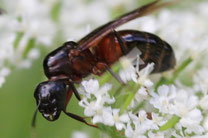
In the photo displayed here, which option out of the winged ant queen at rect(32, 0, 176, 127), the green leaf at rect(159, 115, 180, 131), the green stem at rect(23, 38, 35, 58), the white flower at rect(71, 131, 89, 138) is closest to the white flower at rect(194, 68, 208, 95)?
the winged ant queen at rect(32, 0, 176, 127)

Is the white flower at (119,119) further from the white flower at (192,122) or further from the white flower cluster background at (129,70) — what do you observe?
the white flower at (192,122)

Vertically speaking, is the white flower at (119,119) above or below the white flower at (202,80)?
above

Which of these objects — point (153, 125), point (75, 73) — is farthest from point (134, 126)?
point (75, 73)

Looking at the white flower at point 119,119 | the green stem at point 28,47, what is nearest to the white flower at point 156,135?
the white flower at point 119,119

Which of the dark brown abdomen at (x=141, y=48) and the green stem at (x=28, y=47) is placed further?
the green stem at (x=28, y=47)

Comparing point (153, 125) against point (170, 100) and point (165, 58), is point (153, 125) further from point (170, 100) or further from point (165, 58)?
point (165, 58)

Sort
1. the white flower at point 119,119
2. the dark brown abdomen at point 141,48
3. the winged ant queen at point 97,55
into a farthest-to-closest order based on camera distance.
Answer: the dark brown abdomen at point 141,48
the winged ant queen at point 97,55
the white flower at point 119,119

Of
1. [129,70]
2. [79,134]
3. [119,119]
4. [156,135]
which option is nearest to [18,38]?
[79,134]
